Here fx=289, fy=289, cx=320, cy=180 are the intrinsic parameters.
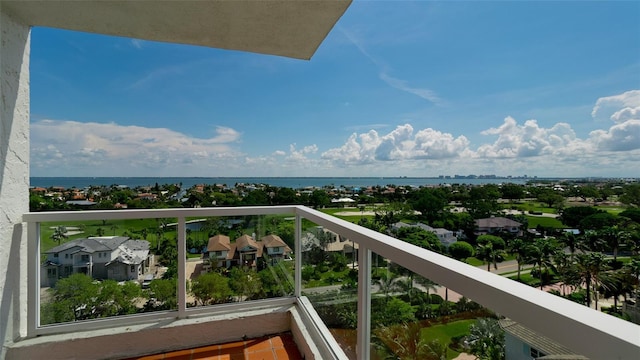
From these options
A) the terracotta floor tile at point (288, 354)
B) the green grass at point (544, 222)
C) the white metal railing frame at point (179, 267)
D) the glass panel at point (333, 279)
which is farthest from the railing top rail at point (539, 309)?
the green grass at point (544, 222)

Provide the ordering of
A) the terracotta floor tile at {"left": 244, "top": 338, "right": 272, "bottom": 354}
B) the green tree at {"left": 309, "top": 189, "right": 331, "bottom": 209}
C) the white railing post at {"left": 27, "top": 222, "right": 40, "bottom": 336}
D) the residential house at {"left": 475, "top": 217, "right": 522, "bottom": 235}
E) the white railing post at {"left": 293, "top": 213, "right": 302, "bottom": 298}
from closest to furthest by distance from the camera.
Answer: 1. the white railing post at {"left": 27, "top": 222, "right": 40, "bottom": 336}
2. the terracotta floor tile at {"left": 244, "top": 338, "right": 272, "bottom": 354}
3. the white railing post at {"left": 293, "top": 213, "right": 302, "bottom": 298}
4. the green tree at {"left": 309, "top": 189, "right": 331, "bottom": 209}
5. the residential house at {"left": 475, "top": 217, "right": 522, "bottom": 235}

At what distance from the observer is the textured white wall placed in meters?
2.07

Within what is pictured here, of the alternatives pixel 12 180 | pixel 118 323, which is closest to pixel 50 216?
pixel 12 180

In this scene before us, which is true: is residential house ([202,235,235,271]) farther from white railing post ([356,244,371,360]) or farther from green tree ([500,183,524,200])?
green tree ([500,183,524,200])

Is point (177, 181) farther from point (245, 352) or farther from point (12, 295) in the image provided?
point (245, 352)

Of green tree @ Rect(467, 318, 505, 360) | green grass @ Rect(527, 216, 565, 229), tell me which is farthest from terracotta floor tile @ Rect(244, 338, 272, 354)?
green grass @ Rect(527, 216, 565, 229)

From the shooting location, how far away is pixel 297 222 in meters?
2.94

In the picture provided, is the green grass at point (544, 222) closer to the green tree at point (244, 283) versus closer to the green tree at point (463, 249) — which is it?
the green tree at point (463, 249)

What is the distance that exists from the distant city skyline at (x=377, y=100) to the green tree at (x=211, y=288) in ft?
5.32

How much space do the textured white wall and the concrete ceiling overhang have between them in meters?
0.24

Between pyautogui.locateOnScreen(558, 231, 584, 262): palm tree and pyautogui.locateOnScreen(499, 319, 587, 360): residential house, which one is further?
pyautogui.locateOnScreen(558, 231, 584, 262): palm tree

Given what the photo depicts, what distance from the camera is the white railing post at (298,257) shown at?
9.55 ft

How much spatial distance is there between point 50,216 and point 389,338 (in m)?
2.73

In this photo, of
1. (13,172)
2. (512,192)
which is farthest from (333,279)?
(512,192)
